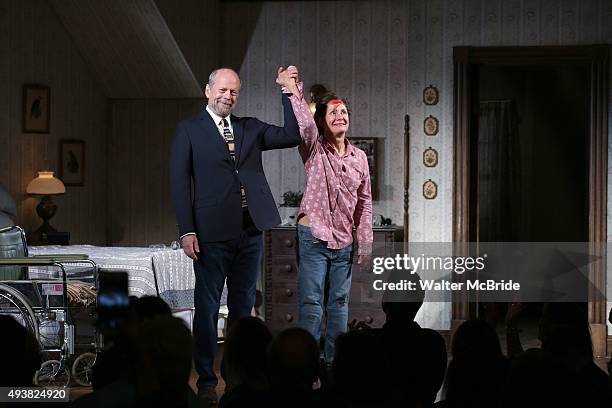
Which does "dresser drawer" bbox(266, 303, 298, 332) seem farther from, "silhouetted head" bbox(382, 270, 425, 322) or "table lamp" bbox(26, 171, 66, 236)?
"silhouetted head" bbox(382, 270, 425, 322)

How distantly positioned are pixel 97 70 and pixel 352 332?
6.69 m

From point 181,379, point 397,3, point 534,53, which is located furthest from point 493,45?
point 181,379

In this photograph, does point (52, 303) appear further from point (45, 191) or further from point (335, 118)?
point (45, 191)

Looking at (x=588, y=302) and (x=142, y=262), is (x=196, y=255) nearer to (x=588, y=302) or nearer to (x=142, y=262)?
(x=142, y=262)

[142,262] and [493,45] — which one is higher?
[493,45]

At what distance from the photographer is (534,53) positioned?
686 cm

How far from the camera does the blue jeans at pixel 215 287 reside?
4.06 metres

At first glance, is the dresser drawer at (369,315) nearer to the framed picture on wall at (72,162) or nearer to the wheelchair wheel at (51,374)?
the wheelchair wheel at (51,374)

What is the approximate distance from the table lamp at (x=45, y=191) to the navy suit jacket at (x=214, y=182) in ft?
13.4

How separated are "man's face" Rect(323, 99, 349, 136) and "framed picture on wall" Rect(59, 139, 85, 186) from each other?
4694mm

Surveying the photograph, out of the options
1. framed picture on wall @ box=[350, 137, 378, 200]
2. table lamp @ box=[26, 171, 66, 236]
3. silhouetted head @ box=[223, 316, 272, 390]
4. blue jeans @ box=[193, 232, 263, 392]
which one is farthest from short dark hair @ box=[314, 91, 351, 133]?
table lamp @ box=[26, 171, 66, 236]

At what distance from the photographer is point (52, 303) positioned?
518 centimetres

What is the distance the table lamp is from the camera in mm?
7883

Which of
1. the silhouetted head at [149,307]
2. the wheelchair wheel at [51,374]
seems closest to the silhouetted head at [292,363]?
the silhouetted head at [149,307]
